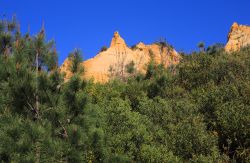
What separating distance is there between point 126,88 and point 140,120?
11.6 m

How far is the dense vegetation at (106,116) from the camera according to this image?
541 inches

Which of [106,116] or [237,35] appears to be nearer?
[106,116]

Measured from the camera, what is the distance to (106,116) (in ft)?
73.8

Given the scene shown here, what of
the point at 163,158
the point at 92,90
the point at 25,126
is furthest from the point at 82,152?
the point at 92,90

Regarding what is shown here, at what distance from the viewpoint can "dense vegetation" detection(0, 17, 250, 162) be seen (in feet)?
45.1

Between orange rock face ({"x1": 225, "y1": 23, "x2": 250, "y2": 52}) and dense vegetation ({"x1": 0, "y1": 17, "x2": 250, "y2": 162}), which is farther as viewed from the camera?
orange rock face ({"x1": 225, "y1": 23, "x2": 250, "y2": 52})

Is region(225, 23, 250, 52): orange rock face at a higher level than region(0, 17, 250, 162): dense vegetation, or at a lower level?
higher

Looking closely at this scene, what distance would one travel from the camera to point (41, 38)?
51.3 feet

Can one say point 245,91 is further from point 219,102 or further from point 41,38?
point 41,38

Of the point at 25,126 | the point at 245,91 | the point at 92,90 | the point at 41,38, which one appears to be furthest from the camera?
the point at 92,90

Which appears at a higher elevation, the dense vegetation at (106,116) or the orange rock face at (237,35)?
the orange rock face at (237,35)

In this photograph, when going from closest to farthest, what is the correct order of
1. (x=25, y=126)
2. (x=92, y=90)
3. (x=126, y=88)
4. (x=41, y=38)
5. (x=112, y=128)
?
(x=25, y=126), (x=41, y=38), (x=112, y=128), (x=92, y=90), (x=126, y=88)

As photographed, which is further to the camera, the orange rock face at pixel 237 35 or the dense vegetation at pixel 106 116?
the orange rock face at pixel 237 35

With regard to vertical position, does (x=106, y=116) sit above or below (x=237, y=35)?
below
